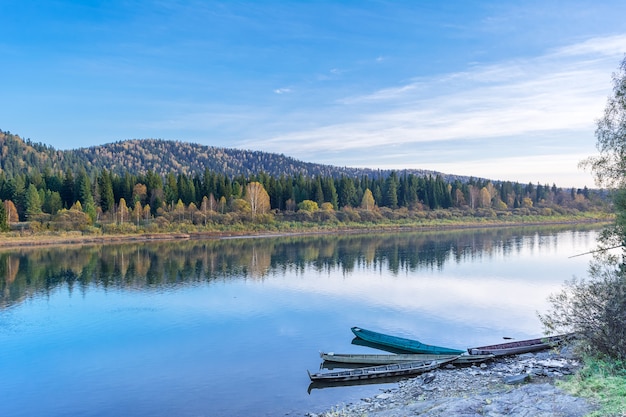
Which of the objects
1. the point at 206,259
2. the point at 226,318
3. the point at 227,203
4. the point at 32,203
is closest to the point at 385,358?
the point at 226,318

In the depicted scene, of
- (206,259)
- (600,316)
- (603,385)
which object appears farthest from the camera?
(206,259)

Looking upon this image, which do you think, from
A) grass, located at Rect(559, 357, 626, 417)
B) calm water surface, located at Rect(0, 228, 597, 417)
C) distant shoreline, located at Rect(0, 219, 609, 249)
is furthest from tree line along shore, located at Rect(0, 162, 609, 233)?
grass, located at Rect(559, 357, 626, 417)

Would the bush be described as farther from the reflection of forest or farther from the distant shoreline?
the distant shoreline

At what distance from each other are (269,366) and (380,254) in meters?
37.7

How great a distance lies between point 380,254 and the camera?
186 ft

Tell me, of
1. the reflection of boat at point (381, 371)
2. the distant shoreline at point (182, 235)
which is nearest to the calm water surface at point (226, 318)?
the reflection of boat at point (381, 371)

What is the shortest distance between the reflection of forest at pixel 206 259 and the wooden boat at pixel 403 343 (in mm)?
20914

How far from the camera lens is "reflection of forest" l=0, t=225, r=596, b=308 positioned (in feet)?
136

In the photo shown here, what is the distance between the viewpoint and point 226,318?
28.5 meters

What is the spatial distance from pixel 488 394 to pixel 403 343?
24.7 feet

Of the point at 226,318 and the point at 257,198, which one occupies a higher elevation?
the point at 257,198

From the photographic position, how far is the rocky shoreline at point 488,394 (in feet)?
37.3

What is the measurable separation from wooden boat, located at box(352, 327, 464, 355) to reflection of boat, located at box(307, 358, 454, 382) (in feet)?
3.05

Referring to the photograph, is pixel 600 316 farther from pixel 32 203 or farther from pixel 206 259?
pixel 32 203
